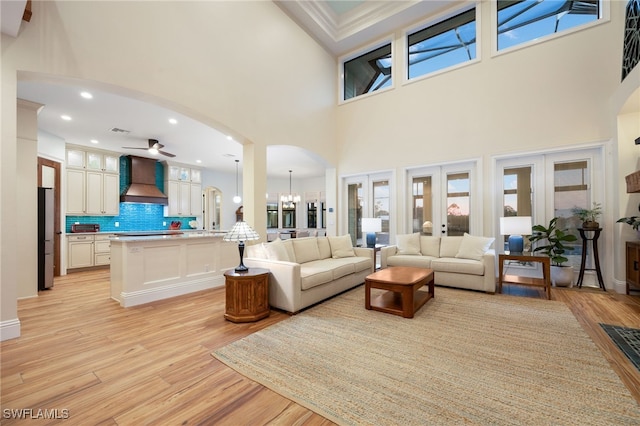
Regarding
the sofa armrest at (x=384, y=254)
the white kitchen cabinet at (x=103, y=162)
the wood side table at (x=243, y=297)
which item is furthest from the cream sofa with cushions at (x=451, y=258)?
the white kitchen cabinet at (x=103, y=162)

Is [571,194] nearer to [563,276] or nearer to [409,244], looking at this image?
[563,276]

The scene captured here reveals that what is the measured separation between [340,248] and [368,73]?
15.1 feet

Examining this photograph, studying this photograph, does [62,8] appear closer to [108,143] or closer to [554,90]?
[108,143]

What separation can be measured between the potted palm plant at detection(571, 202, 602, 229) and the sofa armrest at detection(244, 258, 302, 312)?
4561mm

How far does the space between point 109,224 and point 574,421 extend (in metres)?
9.40

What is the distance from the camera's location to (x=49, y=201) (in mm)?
4762

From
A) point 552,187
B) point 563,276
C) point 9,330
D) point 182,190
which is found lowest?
point 9,330

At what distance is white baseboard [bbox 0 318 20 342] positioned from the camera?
2680 mm

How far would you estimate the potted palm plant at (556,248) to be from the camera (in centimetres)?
434

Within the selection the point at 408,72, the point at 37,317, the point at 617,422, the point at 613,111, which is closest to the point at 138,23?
the point at 37,317

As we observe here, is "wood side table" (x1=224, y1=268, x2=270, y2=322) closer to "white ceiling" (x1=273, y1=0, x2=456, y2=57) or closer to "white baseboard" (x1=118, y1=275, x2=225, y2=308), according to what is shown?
"white baseboard" (x1=118, y1=275, x2=225, y2=308)

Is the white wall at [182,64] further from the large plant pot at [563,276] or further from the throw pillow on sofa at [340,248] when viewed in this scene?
the large plant pot at [563,276]

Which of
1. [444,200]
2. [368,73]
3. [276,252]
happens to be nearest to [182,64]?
[276,252]

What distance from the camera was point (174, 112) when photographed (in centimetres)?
474
